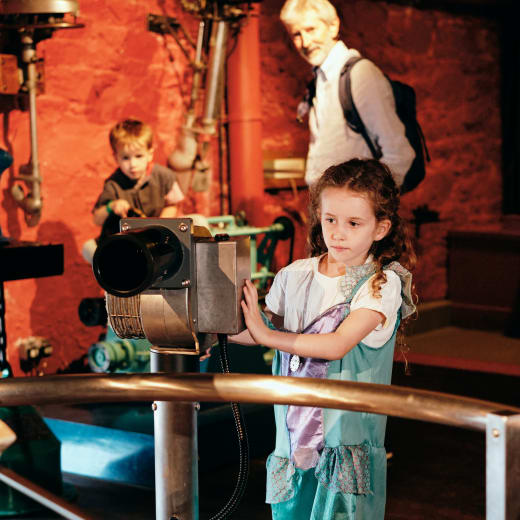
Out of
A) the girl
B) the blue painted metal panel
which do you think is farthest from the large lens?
the blue painted metal panel

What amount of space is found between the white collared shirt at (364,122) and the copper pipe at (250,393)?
1.79 m

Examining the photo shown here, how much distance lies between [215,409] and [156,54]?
6.78 ft

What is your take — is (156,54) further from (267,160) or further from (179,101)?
(267,160)

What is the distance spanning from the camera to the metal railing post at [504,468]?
1.02 m

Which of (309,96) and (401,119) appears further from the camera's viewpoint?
(309,96)

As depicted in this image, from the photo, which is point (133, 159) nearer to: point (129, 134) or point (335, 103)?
point (129, 134)

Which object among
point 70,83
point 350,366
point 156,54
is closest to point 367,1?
point 156,54

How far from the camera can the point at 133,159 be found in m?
3.88

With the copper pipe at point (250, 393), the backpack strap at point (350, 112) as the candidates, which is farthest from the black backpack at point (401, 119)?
the copper pipe at point (250, 393)

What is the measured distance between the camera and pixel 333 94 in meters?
3.01

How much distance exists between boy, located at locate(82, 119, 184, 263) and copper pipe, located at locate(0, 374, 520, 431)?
8.47 feet

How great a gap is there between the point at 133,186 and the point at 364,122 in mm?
1371

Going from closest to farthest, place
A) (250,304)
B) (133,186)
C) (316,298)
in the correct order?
(250,304) < (316,298) < (133,186)

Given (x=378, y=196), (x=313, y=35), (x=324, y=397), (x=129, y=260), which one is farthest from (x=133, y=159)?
(x=324, y=397)
